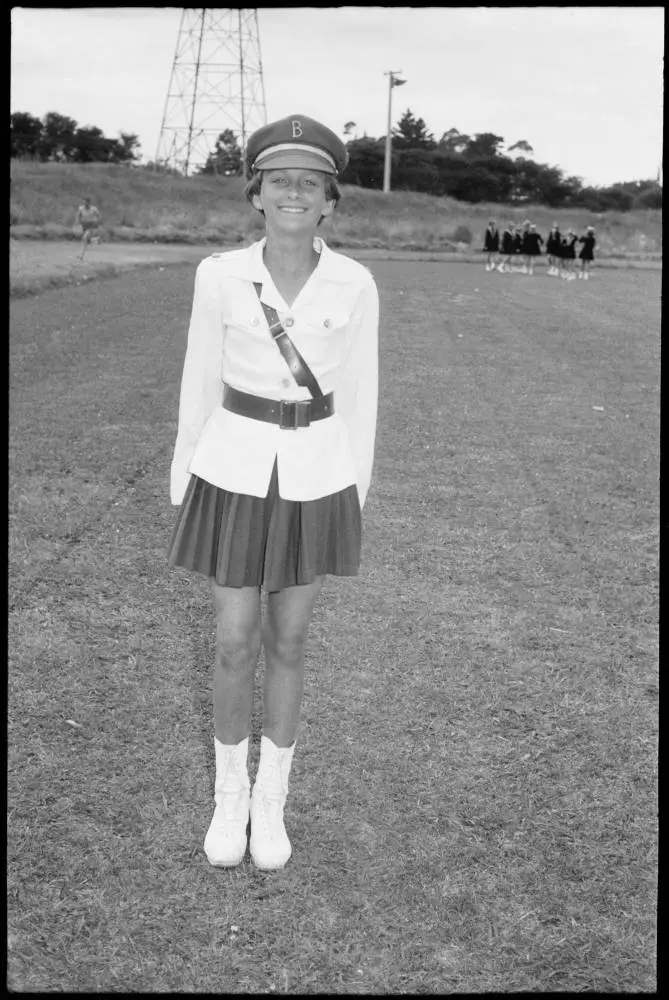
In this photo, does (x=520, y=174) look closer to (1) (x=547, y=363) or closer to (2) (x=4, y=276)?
(1) (x=547, y=363)

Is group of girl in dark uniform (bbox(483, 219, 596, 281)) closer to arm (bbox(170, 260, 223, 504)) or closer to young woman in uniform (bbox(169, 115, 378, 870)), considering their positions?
young woman in uniform (bbox(169, 115, 378, 870))

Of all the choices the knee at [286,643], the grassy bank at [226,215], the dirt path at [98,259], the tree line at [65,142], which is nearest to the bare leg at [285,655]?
the knee at [286,643]

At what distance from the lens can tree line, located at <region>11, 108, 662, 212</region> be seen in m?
53.8

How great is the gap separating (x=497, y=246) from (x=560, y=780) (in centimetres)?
2989

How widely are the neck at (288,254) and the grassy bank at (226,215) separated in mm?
32938

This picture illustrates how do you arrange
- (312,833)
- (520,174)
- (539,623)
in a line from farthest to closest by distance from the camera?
(520,174)
(539,623)
(312,833)

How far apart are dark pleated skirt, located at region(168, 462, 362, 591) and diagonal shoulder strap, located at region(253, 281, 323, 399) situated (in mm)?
265

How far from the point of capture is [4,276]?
2.49 metres

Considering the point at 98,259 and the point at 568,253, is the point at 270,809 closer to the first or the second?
the point at 98,259

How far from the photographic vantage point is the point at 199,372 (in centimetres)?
286

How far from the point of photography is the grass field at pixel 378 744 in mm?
2633

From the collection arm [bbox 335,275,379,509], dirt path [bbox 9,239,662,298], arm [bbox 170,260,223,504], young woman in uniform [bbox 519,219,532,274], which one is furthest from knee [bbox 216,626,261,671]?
young woman in uniform [bbox 519,219,532,274]

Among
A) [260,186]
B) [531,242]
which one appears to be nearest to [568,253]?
[531,242]

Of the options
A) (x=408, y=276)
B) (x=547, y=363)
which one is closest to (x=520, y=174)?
(x=408, y=276)
